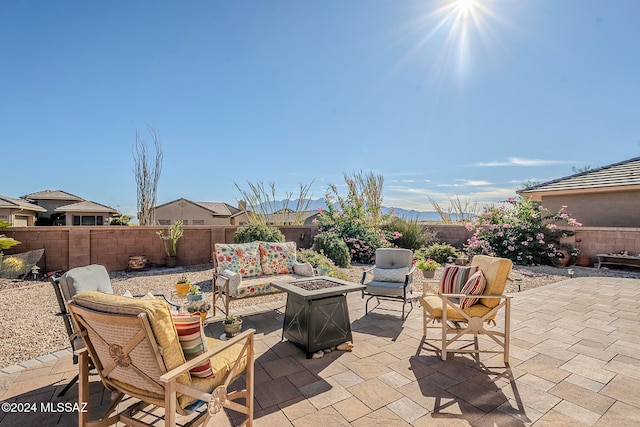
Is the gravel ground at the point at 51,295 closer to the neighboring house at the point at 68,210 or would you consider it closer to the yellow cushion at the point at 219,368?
the yellow cushion at the point at 219,368

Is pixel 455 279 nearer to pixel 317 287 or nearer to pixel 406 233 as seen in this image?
pixel 317 287

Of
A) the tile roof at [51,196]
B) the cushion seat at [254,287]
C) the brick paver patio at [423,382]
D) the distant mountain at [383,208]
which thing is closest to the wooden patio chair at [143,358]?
the brick paver patio at [423,382]

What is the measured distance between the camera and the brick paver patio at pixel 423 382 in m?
2.01

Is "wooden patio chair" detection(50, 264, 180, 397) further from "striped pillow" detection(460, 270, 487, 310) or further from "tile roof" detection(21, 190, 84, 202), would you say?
"tile roof" detection(21, 190, 84, 202)

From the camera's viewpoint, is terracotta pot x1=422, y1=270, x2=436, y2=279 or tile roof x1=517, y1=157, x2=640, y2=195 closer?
terracotta pot x1=422, y1=270, x2=436, y2=279

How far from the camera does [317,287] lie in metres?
3.30

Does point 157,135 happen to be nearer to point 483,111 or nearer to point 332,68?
point 332,68

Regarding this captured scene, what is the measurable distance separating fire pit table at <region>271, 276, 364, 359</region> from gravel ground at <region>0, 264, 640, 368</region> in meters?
1.74

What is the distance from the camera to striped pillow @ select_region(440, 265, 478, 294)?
3.16 metres

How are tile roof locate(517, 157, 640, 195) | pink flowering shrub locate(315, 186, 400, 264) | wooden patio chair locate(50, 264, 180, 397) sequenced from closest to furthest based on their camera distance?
wooden patio chair locate(50, 264, 180, 397), pink flowering shrub locate(315, 186, 400, 264), tile roof locate(517, 157, 640, 195)

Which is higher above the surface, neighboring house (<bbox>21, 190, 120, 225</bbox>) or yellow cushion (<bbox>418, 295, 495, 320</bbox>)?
neighboring house (<bbox>21, 190, 120, 225</bbox>)

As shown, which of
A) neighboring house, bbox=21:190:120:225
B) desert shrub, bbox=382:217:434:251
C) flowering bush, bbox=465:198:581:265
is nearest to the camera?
flowering bush, bbox=465:198:581:265

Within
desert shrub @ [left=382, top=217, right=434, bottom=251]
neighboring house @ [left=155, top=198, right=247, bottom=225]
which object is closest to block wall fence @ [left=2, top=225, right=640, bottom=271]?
desert shrub @ [left=382, top=217, right=434, bottom=251]

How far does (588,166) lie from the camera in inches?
779
